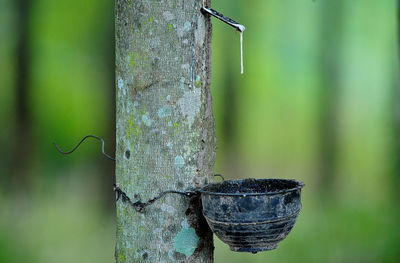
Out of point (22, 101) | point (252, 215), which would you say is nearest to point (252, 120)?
point (22, 101)

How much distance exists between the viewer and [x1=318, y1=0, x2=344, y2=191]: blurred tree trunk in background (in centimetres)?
294

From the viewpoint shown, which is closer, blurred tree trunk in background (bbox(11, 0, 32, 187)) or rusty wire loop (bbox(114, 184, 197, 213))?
rusty wire loop (bbox(114, 184, 197, 213))

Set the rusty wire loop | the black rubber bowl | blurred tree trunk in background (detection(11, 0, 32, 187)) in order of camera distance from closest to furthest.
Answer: the black rubber bowl → the rusty wire loop → blurred tree trunk in background (detection(11, 0, 32, 187))

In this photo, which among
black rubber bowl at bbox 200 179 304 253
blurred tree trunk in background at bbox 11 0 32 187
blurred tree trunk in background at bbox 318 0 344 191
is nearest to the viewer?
black rubber bowl at bbox 200 179 304 253

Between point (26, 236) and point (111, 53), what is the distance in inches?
44.3

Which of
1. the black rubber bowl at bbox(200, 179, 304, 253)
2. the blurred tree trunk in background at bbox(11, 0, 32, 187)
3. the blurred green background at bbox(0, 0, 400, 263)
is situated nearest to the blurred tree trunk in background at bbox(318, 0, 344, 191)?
the blurred green background at bbox(0, 0, 400, 263)

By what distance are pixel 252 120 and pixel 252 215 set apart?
1.58 metres

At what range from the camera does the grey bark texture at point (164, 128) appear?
1484 millimetres

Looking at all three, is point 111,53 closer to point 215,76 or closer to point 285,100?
point 215,76

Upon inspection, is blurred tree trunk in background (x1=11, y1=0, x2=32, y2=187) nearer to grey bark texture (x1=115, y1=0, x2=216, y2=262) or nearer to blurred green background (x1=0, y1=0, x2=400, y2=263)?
blurred green background (x1=0, y1=0, x2=400, y2=263)

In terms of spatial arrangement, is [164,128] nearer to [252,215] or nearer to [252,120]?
[252,215]

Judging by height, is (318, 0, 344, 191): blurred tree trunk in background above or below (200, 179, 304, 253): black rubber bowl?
above

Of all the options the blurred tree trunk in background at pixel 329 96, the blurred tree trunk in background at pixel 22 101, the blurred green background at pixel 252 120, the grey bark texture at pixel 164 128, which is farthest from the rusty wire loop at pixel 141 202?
the blurred tree trunk in background at pixel 329 96

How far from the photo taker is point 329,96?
2.94m
